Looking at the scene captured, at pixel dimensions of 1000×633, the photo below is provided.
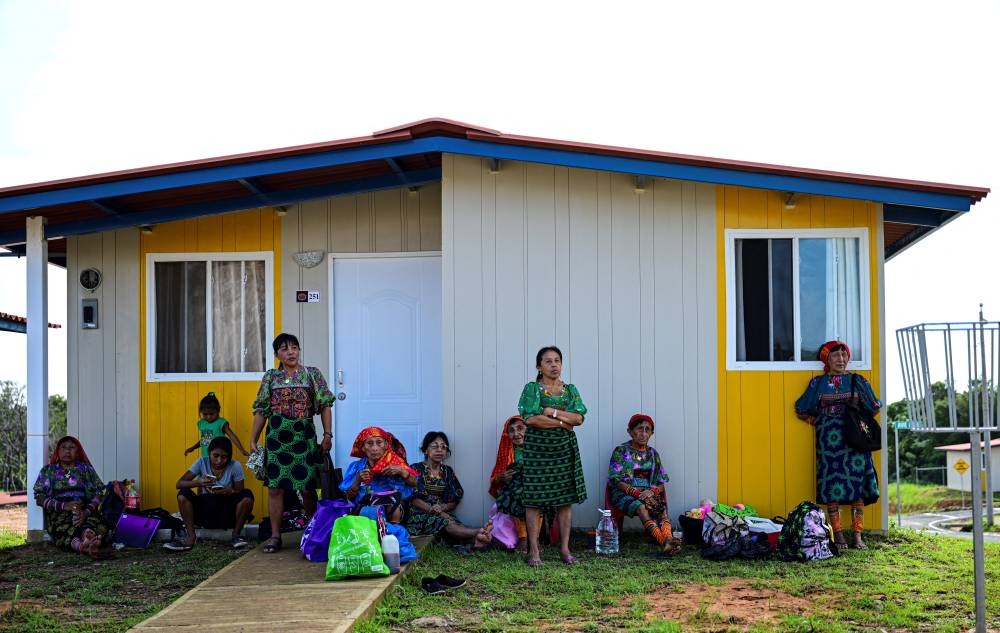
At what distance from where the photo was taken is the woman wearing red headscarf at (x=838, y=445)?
298 inches

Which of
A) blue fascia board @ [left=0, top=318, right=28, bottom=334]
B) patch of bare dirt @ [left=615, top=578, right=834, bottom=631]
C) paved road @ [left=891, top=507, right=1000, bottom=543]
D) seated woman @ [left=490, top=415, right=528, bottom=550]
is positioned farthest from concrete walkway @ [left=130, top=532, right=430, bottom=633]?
paved road @ [left=891, top=507, right=1000, bottom=543]

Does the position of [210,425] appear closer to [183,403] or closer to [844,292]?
[183,403]

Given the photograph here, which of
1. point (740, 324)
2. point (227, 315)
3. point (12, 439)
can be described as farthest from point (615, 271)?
point (12, 439)

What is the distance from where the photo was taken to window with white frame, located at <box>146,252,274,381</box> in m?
8.88

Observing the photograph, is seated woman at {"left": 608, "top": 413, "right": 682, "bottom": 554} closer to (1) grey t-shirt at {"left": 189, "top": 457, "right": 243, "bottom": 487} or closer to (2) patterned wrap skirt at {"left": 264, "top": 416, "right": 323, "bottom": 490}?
(2) patterned wrap skirt at {"left": 264, "top": 416, "right": 323, "bottom": 490}

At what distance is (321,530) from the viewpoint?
6.70 metres

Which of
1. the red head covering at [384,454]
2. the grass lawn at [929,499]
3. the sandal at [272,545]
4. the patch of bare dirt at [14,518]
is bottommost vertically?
the grass lawn at [929,499]

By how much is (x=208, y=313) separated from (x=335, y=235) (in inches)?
50.9

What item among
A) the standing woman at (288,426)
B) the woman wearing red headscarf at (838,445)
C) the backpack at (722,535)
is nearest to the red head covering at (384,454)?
the standing woman at (288,426)

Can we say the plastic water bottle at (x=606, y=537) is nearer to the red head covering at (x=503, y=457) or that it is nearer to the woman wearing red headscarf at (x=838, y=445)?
the red head covering at (x=503, y=457)

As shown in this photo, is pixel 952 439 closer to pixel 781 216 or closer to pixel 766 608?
pixel 781 216

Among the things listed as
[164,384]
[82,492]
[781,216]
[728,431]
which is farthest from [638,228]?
[82,492]

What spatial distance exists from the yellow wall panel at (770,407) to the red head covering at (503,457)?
165 centimetres

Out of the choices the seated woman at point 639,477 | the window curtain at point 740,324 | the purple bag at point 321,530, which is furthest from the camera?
the window curtain at point 740,324
